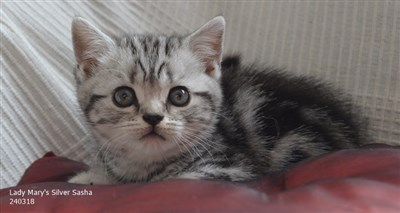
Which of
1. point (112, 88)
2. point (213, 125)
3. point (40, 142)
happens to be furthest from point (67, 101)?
point (213, 125)

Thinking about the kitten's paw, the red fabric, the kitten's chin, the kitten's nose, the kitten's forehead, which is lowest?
the kitten's paw

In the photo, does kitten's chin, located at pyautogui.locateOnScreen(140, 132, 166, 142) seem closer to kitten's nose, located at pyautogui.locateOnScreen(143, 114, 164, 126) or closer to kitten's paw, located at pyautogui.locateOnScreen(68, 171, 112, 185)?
kitten's nose, located at pyautogui.locateOnScreen(143, 114, 164, 126)

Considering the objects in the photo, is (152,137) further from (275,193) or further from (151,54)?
(275,193)

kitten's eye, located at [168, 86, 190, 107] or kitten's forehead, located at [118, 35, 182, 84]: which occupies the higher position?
kitten's forehead, located at [118, 35, 182, 84]

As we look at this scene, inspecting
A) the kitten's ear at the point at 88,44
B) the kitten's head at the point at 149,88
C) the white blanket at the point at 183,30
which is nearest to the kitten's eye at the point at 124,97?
the kitten's head at the point at 149,88

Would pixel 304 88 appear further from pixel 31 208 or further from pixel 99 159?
pixel 31 208

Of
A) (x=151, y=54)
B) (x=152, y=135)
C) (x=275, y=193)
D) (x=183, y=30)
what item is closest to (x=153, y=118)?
(x=152, y=135)

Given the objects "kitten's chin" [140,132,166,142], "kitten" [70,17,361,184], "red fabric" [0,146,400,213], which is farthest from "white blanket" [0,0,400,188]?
"red fabric" [0,146,400,213]

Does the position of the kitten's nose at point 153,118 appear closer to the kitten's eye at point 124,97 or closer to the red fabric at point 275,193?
the kitten's eye at point 124,97
